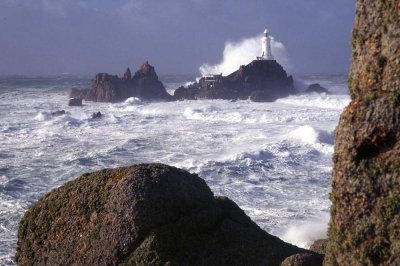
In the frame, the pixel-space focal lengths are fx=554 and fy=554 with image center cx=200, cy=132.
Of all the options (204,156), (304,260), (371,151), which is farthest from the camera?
(204,156)

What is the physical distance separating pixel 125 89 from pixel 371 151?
5238 centimetres

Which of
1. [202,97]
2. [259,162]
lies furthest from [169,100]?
[259,162]

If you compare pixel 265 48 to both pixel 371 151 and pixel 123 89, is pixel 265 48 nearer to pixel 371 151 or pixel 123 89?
pixel 123 89

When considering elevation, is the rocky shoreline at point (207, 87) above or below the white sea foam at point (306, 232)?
above

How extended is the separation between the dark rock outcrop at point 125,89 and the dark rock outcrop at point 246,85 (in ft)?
6.94

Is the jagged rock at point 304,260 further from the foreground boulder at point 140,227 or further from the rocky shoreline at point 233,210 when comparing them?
the foreground boulder at point 140,227

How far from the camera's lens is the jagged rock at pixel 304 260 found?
5.13 metres

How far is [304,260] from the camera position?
515 centimetres

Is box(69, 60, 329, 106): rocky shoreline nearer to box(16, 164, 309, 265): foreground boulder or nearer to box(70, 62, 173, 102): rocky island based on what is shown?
box(70, 62, 173, 102): rocky island

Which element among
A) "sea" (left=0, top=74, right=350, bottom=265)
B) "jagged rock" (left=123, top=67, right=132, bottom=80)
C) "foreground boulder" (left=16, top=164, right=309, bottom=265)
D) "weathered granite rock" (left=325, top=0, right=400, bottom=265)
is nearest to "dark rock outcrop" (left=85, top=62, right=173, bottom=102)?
"jagged rock" (left=123, top=67, right=132, bottom=80)

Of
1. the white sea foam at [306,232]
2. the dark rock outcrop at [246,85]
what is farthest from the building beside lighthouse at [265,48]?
the white sea foam at [306,232]

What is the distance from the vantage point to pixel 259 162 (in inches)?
706

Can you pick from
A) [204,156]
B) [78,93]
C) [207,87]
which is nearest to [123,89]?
[78,93]

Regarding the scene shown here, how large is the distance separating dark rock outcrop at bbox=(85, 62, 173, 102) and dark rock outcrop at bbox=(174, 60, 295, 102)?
2115mm
